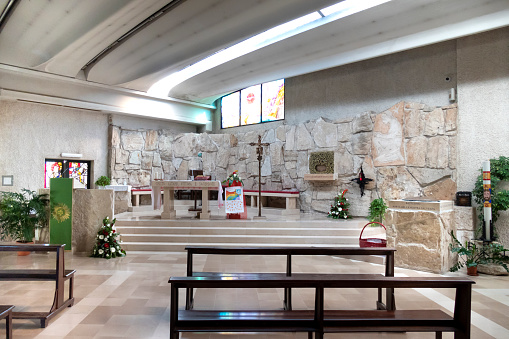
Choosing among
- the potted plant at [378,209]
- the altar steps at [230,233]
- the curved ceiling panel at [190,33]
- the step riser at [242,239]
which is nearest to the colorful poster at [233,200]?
the altar steps at [230,233]

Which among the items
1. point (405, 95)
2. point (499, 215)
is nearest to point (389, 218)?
point (499, 215)

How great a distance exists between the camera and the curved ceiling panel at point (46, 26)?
610 centimetres

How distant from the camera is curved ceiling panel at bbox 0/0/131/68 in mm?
6104

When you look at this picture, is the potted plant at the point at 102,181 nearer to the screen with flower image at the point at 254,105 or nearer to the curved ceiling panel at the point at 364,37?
the curved ceiling panel at the point at 364,37

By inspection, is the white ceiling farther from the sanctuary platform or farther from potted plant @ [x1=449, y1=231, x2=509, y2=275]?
potted plant @ [x1=449, y1=231, x2=509, y2=275]

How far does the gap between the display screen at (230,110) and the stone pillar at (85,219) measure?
724 centimetres

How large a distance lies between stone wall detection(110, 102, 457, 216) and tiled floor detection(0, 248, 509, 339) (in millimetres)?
3109

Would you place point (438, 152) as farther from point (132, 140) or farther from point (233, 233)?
point (132, 140)

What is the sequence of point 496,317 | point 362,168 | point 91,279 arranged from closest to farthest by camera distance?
point 496,317, point 91,279, point 362,168

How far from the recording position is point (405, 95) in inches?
335

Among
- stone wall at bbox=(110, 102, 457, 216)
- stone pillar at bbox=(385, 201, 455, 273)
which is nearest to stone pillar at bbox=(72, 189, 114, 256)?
stone wall at bbox=(110, 102, 457, 216)

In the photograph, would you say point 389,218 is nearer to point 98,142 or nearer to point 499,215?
point 499,215

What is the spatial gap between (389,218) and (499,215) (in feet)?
7.84

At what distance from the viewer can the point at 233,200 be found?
8.10 meters
